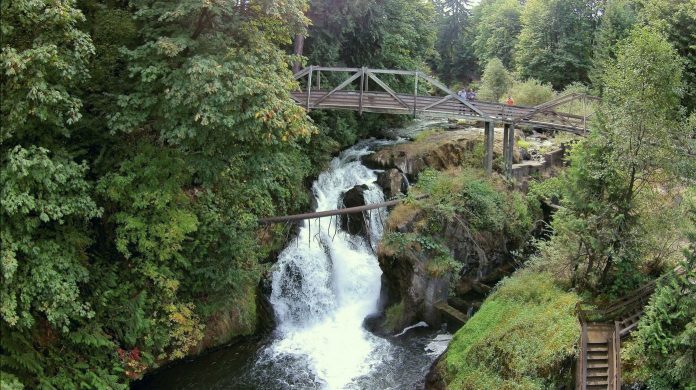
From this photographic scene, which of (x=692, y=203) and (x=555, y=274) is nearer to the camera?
(x=692, y=203)

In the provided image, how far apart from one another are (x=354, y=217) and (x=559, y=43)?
2625cm

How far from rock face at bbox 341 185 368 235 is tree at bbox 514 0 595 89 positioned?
22.9 m

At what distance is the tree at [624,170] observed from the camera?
12.0 m

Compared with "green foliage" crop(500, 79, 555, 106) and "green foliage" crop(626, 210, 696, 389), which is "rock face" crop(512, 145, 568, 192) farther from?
"green foliage" crop(626, 210, 696, 389)

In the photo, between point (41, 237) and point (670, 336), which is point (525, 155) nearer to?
point (670, 336)

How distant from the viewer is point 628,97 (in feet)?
39.9

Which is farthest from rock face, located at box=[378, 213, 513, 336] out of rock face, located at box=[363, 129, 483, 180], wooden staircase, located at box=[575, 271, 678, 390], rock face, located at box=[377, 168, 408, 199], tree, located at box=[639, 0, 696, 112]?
tree, located at box=[639, 0, 696, 112]

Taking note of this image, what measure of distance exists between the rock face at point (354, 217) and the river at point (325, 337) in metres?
0.22

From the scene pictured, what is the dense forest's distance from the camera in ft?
31.1

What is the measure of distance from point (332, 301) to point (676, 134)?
1072cm

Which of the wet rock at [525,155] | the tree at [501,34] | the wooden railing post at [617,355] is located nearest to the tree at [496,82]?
the tree at [501,34]

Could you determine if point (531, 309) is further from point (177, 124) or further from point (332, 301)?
point (177, 124)

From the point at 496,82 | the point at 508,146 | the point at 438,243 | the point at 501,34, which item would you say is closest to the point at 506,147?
the point at 508,146

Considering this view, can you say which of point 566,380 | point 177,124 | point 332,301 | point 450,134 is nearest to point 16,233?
point 177,124
